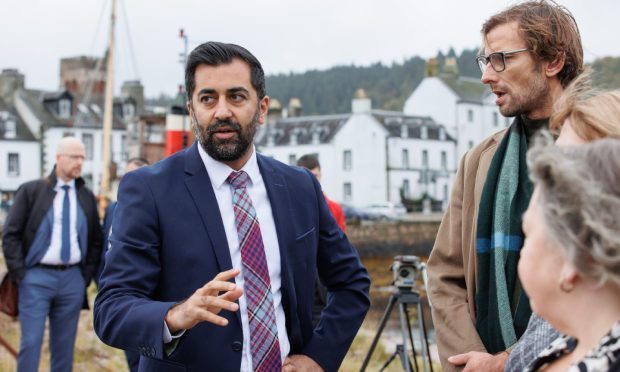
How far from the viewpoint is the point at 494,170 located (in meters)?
2.77

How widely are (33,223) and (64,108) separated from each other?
51.1 metres

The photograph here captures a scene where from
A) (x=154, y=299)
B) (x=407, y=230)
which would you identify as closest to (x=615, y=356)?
(x=154, y=299)

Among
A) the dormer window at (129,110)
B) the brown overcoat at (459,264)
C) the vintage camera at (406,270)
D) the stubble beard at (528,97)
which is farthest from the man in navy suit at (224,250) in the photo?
the dormer window at (129,110)

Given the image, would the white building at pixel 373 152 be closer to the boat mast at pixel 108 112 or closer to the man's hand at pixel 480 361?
the boat mast at pixel 108 112

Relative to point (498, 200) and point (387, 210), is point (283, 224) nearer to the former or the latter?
point (498, 200)

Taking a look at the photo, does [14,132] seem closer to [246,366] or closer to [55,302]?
[55,302]

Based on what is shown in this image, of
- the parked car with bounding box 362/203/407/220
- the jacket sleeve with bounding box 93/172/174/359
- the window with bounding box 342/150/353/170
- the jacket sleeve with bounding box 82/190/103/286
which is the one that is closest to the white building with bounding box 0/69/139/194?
the window with bounding box 342/150/353/170

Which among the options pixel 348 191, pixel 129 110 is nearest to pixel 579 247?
pixel 348 191

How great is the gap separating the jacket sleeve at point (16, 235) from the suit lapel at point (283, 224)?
3893mm

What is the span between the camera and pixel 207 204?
2.60 meters

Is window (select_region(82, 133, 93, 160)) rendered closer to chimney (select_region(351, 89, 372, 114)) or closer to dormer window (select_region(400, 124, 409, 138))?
A: chimney (select_region(351, 89, 372, 114))

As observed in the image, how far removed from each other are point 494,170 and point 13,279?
4.49 meters

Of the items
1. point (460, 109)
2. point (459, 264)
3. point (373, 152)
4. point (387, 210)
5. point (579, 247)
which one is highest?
point (460, 109)

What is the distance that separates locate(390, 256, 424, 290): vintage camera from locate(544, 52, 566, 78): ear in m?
2.84
